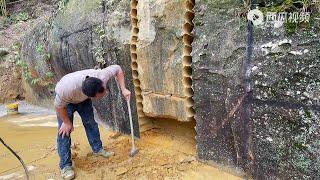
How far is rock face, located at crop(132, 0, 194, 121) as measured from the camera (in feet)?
13.9

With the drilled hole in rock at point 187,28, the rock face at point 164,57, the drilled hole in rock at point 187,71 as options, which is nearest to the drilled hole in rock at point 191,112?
the rock face at point 164,57

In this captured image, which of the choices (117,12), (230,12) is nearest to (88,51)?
(117,12)

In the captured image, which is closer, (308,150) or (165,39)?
(308,150)

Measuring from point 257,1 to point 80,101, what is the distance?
2234mm

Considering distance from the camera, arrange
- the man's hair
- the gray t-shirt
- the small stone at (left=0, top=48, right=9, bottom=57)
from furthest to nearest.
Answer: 1. the small stone at (left=0, top=48, right=9, bottom=57)
2. the gray t-shirt
3. the man's hair

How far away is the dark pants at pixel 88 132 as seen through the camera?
174 inches

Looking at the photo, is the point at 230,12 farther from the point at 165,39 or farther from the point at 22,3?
the point at 22,3

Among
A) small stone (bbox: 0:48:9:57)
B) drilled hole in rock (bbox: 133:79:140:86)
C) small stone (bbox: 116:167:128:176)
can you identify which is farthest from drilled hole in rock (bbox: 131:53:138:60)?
small stone (bbox: 0:48:9:57)

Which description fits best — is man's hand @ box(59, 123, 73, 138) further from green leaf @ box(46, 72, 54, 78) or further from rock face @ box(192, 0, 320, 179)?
green leaf @ box(46, 72, 54, 78)

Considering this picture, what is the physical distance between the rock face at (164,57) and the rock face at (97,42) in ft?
0.87

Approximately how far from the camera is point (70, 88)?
4062 mm

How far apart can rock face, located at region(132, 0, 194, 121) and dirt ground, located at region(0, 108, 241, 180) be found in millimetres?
387

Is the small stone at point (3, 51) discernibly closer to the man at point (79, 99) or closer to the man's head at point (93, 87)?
the man at point (79, 99)

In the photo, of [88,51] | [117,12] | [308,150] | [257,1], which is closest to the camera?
[308,150]
